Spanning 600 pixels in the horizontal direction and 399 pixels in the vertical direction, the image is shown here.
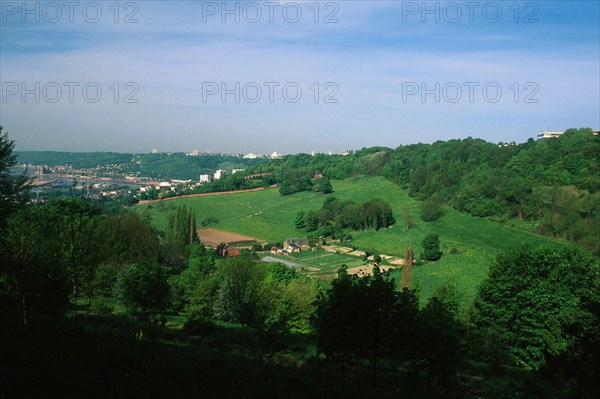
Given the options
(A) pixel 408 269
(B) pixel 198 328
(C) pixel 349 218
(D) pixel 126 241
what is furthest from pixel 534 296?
(C) pixel 349 218

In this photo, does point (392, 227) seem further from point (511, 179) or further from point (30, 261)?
point (30, 261)

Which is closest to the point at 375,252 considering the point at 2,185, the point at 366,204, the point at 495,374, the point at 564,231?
the point at 366,204

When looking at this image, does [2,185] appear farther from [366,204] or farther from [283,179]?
[283,179]

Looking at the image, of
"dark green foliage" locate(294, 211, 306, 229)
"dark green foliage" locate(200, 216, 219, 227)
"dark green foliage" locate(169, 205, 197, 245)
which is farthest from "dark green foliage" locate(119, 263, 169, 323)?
"dark green foliage" locate(200, 216, 219, 227)

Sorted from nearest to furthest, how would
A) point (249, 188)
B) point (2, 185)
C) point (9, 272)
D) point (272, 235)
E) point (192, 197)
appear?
point (9, 272) → point (2, 185) → point (272, 235) → point (192, 197) → point (249, 188)

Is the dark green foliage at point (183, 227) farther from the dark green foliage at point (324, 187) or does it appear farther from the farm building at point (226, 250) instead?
the dark green foliage at point (324, 187)
